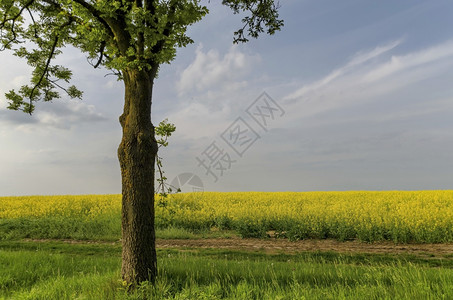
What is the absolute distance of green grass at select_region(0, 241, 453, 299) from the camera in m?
5.09

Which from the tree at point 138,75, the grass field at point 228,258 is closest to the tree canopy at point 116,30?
the tree at point 138,75

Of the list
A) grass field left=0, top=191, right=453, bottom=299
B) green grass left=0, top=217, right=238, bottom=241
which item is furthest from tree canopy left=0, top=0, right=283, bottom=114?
green grass left=0, top=217, right=238, bottom=241

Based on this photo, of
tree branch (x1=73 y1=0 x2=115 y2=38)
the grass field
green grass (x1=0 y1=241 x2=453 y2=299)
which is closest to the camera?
green grass (x1=0 y1=241 x2=453 y2=299)

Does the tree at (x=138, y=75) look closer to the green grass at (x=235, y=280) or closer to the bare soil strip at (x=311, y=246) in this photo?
the green grass at (x=235, y=280)

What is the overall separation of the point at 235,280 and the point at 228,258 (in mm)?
4080

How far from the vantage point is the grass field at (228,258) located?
18.1 ft

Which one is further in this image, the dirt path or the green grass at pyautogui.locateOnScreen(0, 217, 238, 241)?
the green grass at pyautogui.locateOnScreen(0, 217, 238, 241)

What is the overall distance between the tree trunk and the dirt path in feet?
22.7

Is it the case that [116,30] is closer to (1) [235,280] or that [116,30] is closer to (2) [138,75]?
(2) [138,75]

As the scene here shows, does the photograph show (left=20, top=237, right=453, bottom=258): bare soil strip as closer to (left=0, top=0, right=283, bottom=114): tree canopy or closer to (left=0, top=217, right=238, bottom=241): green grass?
(left=0, top=217, right=238, bottom=241): green grass

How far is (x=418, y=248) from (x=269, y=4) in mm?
11347

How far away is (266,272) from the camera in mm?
7137

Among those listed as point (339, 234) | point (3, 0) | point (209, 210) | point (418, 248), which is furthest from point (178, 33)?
point (209, 210)

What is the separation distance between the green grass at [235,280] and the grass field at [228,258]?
26mm
